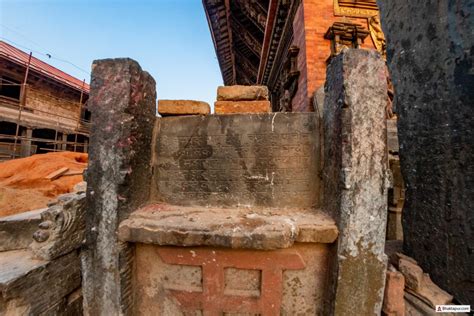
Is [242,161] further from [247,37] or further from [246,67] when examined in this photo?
[246,67]

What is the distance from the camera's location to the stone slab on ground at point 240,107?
220 cm

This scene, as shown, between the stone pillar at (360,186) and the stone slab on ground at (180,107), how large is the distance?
1271 mm

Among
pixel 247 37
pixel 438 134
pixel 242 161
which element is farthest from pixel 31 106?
pixel 438 134

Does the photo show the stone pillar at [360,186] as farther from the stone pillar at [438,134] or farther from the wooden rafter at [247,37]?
the wooden rafter at [247,37]

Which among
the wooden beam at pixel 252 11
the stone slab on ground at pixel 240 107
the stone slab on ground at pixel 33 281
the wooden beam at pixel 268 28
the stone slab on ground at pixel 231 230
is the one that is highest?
the wooden beam at pixel 252 11

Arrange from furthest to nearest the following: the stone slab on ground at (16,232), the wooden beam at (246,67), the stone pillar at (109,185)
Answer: the wooden beam at (246,67)
the stone slab on ground at (16,232)
the stone pillar at (109,185)

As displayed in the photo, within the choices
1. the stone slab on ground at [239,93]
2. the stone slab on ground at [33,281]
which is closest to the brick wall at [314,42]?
the stone slab on ground at [239,93]

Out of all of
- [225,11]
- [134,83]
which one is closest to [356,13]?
[225,11]

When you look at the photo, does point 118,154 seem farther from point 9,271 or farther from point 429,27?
point 429,27

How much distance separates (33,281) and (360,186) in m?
2.62

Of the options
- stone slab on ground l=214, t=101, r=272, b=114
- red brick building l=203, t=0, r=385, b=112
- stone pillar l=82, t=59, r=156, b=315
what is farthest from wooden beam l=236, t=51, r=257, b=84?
stone pillar l=82, t=59, r=156, b=315

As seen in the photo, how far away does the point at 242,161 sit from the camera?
1.94 metres

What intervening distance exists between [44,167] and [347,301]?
34.9 ft

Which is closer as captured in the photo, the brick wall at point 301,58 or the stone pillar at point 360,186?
the stone pillar at point 360,186
